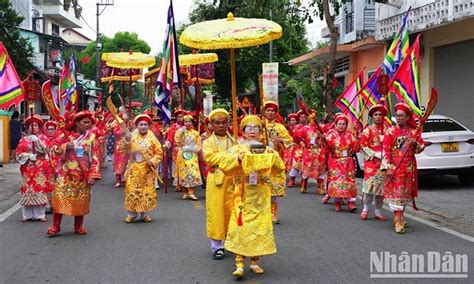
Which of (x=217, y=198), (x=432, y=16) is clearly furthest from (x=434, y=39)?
(x=217, y=198)

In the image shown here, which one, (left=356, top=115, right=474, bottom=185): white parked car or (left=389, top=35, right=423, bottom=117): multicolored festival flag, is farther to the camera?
(left=356, top=115, right=474, bottom=185): white parked car

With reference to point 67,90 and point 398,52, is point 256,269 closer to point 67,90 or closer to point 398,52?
point 398,52

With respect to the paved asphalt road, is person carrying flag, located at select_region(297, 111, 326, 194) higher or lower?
higher

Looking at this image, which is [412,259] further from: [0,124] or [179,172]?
[0,124]

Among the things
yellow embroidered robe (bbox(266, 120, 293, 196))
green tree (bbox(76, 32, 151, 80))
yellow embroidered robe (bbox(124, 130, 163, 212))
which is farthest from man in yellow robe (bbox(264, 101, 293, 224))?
green tree (bbox(76, 32, 151, 80))

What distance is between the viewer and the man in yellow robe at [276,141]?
8.29m

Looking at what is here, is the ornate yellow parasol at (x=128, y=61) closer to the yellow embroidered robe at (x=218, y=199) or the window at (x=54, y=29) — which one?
the yellow embroidered robe at (x=218, y=199)

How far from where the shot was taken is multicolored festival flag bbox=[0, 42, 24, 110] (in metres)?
9.71

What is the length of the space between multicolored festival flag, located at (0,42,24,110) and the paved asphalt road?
184cm

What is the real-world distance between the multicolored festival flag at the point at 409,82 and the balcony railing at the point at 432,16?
17.7 ft

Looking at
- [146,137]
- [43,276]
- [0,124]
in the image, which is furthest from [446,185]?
[0,124]

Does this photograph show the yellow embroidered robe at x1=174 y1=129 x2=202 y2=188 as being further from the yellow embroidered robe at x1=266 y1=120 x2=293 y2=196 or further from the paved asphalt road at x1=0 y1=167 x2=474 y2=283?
the yellow embroidered robe at x1=266 y1=120 x2=293 y2=196

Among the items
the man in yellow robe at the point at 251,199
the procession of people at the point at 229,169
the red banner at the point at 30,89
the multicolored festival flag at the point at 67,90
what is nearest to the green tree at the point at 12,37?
the multicolored festival flag at the point at 67,90

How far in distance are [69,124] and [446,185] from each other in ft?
27.2
